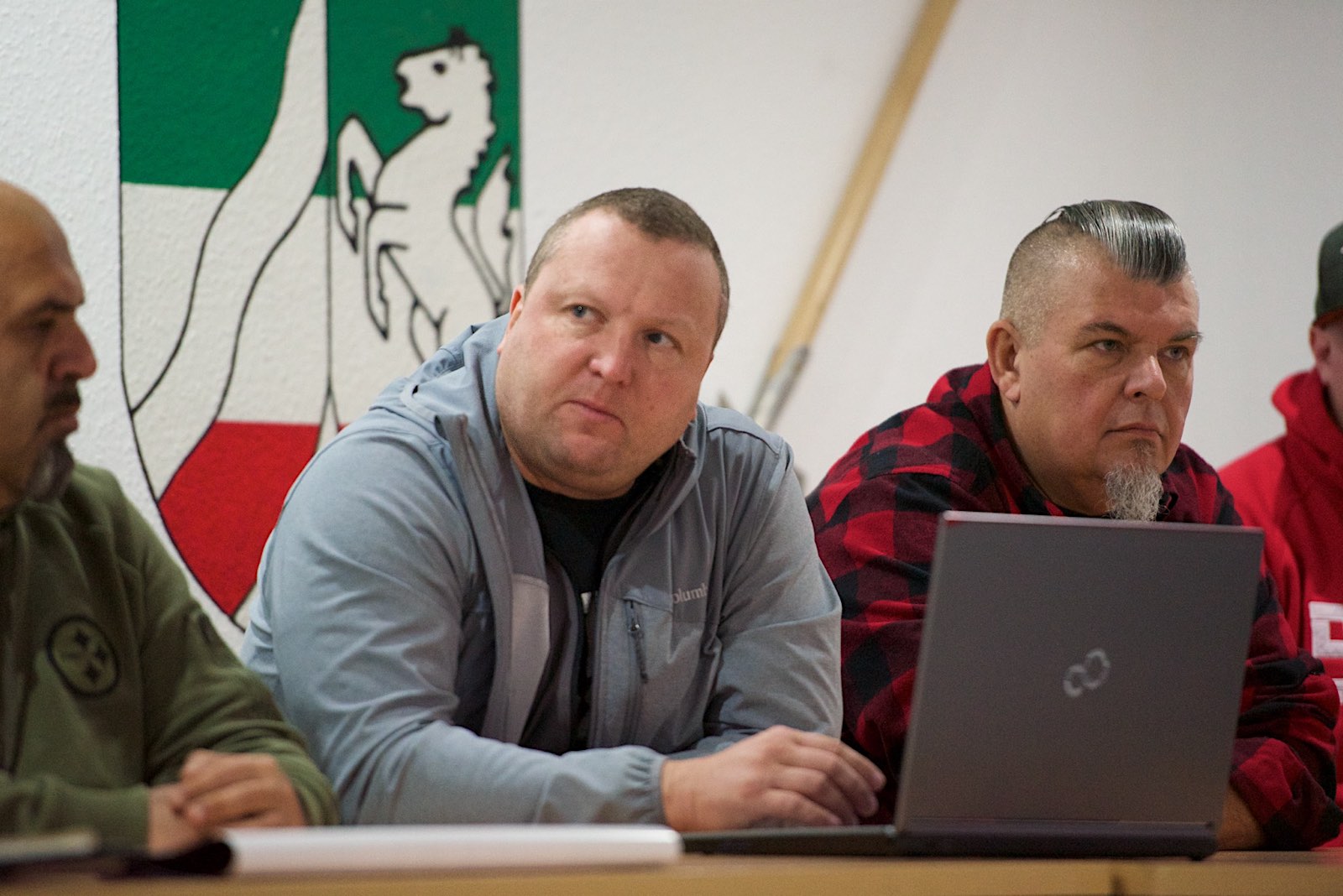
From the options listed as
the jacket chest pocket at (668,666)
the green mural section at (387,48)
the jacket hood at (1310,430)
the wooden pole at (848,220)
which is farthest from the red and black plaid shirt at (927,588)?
the green mural section at (387,48)

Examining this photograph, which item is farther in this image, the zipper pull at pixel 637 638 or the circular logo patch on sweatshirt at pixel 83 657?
the zipper pull at pixel 637 638

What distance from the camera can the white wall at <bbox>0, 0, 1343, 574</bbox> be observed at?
2.72 metres

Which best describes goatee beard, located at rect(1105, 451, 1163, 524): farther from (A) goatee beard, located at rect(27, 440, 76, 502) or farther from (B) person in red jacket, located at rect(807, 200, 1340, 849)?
(A) goatee beard, located at rect(27, 440, 76, 502)

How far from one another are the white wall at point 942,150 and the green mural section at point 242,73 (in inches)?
7.1

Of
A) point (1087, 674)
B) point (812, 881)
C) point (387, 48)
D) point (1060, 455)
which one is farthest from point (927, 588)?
point (387, 48)

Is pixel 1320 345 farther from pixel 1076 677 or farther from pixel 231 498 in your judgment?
pixel 231 498

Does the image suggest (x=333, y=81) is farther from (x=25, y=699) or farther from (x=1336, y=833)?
(x=1336, y=833)

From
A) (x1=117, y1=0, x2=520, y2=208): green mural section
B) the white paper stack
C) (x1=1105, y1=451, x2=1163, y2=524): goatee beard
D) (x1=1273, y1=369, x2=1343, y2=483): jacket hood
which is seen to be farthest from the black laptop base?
(x1=117, y1=0, x2=520, y2=208): green mural section

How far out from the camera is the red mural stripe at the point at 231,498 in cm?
234

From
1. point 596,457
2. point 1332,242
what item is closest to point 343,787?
point 596,457

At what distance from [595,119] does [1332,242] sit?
4.48ft

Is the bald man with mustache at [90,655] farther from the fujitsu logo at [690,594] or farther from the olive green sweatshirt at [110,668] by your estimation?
the fujitsu logo at [690,594]

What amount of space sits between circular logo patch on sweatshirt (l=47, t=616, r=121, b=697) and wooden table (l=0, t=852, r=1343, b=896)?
1.51 feet

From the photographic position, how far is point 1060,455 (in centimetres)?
208
